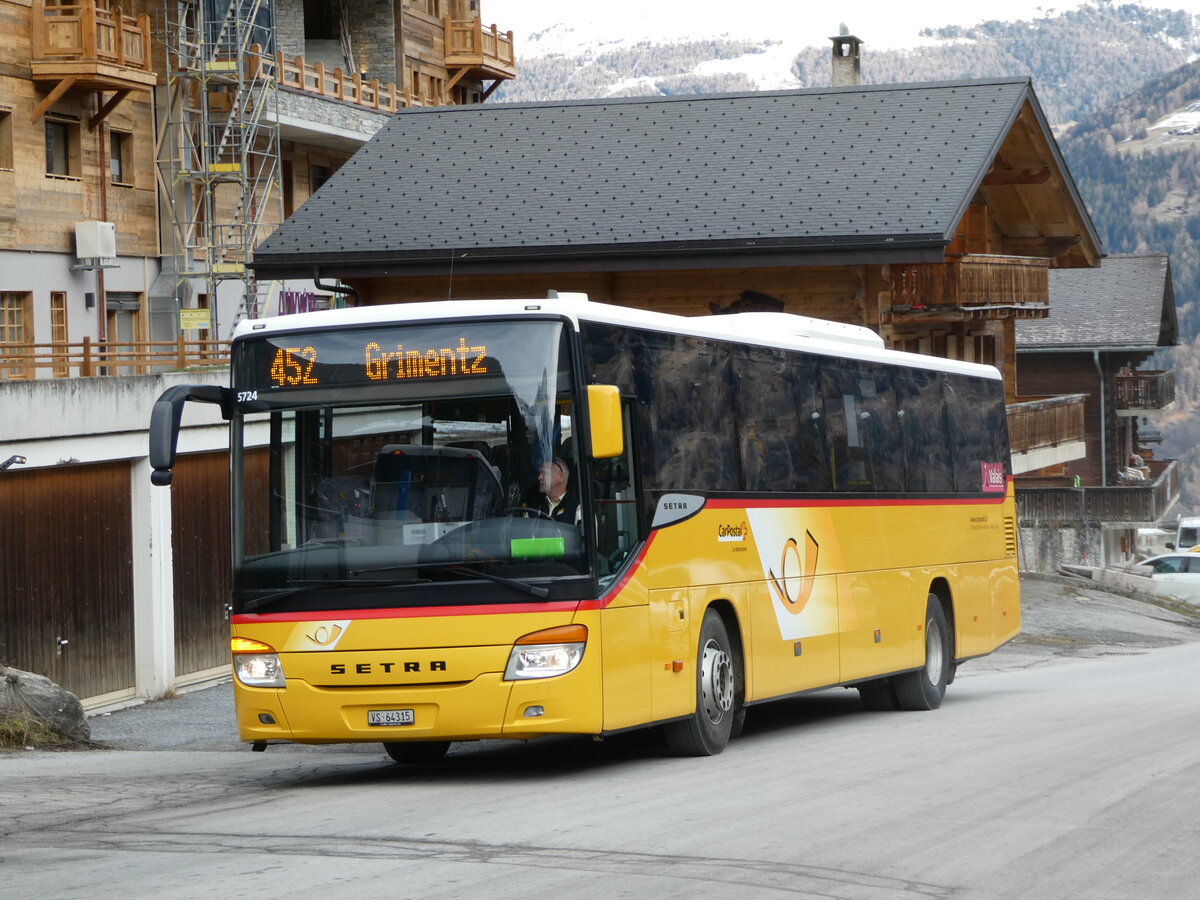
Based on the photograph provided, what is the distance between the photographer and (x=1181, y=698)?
19.3 meters

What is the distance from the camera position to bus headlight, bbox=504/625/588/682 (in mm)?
11727

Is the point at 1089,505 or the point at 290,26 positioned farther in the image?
the point at 1089,505

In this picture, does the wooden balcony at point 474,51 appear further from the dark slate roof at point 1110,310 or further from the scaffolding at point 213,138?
the dark slate roof at point 1110,310

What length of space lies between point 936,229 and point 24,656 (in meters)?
15.3

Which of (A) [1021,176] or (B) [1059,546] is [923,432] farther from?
(B) [1059,546]

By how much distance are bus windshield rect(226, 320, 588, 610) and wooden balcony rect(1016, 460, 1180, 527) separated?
45488 mm

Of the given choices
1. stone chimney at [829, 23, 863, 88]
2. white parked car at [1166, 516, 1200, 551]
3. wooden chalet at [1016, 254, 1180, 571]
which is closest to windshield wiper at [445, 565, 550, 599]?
stone chimney at [829, 23, 863, 88]

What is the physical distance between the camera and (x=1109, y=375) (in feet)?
216

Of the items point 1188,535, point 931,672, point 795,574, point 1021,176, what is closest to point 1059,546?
point 1188,535

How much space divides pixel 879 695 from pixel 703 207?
13.7m

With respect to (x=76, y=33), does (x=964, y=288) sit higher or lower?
lower

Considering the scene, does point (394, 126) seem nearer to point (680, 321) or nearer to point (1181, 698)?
point (1181, 698)

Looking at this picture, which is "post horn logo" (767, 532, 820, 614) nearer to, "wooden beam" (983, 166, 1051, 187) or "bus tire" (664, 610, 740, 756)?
"bus tire" (664, 610, 740, 756)

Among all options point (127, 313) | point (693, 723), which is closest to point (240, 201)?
point (127, 313)
